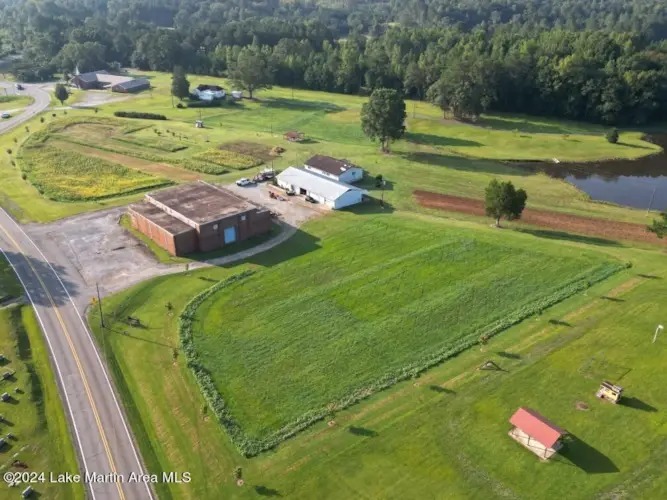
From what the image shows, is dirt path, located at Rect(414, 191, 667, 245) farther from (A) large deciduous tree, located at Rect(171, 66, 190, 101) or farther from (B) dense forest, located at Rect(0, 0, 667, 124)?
(A) large deciduous tree, located at Rect(171, 66, 190, 101)

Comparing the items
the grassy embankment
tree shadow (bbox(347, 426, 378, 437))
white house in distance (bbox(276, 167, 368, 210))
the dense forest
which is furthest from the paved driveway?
the dense forest

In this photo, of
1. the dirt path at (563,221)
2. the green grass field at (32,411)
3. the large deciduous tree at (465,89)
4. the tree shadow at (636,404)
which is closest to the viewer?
the green grass field at (32,411)

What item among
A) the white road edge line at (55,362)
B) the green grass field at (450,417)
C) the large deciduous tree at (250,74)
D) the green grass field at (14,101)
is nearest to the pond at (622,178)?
the green grass field at (450,417)

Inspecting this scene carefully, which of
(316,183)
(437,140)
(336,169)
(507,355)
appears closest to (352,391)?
(507,355)

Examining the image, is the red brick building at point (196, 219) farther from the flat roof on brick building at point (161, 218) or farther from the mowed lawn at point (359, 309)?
the mowed lawn at point (359, 309)

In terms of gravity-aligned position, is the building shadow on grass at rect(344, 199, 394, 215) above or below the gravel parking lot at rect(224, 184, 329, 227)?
above

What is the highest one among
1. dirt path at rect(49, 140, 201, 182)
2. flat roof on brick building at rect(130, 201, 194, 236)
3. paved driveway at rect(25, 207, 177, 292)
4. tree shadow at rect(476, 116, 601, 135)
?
tree shadow at rect(476, 116, 601, 135)

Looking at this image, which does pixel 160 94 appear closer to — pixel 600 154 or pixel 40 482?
pixel 600 154
